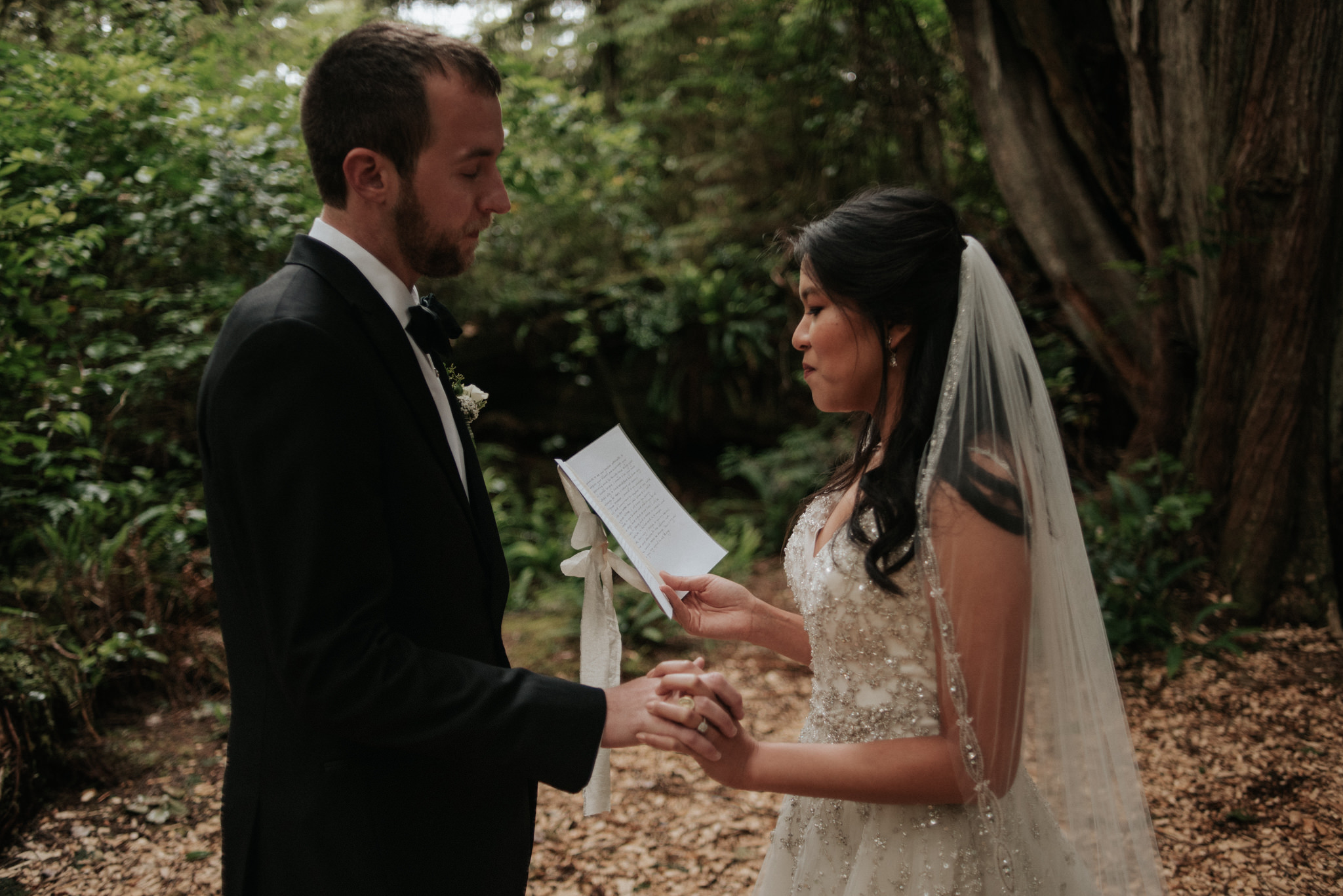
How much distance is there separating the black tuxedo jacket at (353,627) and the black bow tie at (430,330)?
54 millimetres

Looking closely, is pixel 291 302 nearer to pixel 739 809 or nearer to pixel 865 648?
pixel 865 648

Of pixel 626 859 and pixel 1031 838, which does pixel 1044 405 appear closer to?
pixel 1031 838

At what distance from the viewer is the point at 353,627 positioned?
1.22 metres

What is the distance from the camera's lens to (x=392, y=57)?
1.41 meters

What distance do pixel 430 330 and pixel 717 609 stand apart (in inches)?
38.2

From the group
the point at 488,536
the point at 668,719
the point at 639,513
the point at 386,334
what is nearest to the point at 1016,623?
the point at 668,719

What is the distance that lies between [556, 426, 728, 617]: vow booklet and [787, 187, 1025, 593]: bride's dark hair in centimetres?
36

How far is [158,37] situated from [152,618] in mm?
3361

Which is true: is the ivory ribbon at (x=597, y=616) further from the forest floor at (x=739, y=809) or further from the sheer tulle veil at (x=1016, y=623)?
the forest floor at (x=739, y=809)

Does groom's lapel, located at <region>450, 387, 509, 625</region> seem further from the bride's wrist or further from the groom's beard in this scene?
the bride's wrist

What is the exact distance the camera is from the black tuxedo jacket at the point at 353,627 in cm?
121

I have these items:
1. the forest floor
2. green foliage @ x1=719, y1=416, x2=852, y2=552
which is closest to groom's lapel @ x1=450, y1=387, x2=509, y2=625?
the forest floor

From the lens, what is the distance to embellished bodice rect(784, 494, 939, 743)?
1.66 metres

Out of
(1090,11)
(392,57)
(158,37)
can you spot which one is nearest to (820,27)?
(1090,11)
